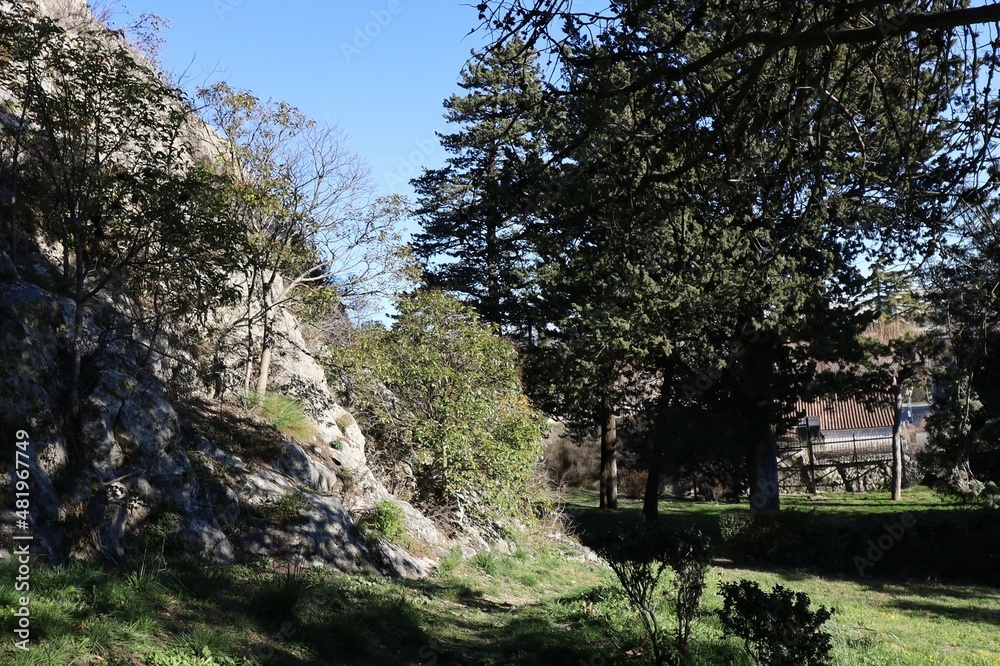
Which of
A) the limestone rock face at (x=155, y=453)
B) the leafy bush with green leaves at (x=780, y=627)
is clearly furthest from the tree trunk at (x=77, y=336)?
the leafy bush with green leaves at (x=780, y=627)

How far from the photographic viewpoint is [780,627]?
18.7 ft

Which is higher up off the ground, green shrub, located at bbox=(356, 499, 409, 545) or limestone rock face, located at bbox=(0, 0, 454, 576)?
limestone rock face, located at bbox=(0, 0, 454, 576)

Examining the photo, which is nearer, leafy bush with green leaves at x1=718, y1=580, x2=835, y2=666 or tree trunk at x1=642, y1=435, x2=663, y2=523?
leafy bush with green leaves at x1=718, y1=580, x2=835, y2=666

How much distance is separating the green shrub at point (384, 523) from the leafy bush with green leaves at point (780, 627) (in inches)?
222

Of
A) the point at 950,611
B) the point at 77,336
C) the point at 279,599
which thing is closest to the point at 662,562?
the point at 279,599

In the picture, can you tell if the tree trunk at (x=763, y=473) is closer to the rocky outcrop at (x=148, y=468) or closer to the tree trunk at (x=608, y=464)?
the tree trunk at (x=608, y=464)

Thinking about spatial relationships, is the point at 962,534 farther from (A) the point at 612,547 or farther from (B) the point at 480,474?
(A) the point at 612,547

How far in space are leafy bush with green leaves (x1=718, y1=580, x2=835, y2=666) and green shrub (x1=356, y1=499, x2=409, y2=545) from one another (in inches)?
222

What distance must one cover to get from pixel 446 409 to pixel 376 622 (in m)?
6.49

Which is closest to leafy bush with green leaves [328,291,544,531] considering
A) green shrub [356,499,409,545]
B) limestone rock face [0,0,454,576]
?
limestone rock face [0,0,454,576]

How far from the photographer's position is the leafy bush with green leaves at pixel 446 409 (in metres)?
13.4

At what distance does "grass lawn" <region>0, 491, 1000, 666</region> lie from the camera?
17.3 ft

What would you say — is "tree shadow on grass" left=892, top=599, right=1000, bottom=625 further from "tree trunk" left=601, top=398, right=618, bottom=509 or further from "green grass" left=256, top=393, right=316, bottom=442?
"tree trunk" left=601, top=398, right=618, bottom=509

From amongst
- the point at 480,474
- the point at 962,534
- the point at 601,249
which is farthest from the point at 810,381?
the point at 601,249
